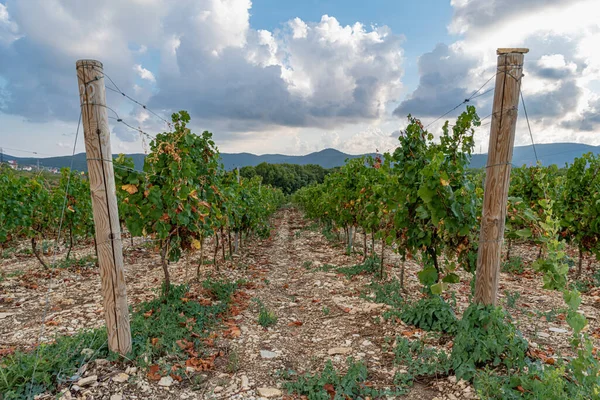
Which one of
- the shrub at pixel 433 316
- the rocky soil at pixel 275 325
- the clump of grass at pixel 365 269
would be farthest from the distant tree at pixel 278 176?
the shrub at pixel 433 316

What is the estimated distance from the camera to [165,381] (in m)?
3.59

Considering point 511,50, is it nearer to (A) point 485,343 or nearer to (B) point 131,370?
(A) point 485,343

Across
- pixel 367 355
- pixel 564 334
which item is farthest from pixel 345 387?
pixel 564 334

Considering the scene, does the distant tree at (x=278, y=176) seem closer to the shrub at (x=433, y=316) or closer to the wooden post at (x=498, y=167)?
the shrub at (x=433, y=316)

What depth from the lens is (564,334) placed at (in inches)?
186

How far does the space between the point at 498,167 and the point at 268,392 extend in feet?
11.0

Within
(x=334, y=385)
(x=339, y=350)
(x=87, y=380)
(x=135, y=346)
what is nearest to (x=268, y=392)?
(x=334, y=385)

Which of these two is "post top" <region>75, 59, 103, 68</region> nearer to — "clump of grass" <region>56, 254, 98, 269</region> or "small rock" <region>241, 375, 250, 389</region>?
"small rock" <region>241, 375, 250, 389</region>

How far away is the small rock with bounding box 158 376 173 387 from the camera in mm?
3544

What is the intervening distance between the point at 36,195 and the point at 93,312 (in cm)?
561

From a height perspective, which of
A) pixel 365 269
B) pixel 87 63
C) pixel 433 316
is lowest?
pixel 365 269

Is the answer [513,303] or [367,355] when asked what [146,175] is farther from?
[513,303]

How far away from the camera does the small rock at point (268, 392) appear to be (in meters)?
3.45

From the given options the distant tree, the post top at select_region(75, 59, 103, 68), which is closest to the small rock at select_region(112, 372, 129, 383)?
the post top at select_region(75, 59, 103, 68)
